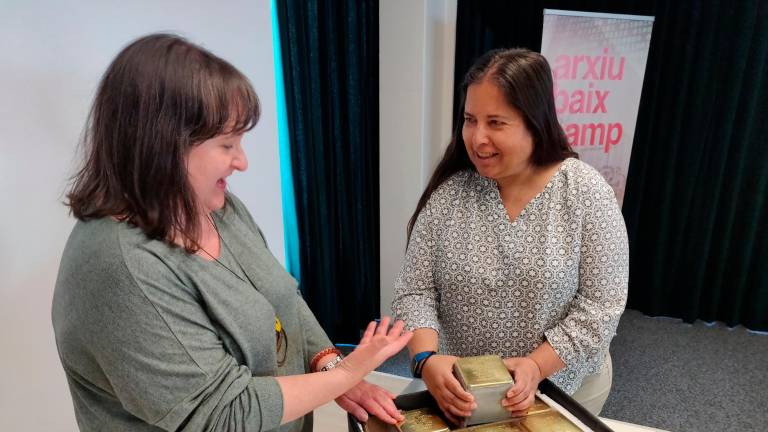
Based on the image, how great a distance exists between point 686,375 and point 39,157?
3.13m

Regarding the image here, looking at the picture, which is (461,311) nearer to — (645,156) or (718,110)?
(645,156)

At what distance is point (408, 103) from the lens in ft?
8.38

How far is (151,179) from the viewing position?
0.70 metres

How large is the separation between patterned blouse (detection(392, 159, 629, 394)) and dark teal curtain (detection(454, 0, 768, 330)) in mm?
1929

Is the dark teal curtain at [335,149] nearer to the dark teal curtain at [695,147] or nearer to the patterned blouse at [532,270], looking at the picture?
the dark teal curtain at [695,147]

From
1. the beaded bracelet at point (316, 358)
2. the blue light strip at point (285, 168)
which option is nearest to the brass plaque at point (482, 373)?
the beaded bracelet at point (316, 358)

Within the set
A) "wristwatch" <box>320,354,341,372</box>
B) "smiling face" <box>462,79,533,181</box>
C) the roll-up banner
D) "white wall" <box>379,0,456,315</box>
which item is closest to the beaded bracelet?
"wristwatch" <box>320,354,341,372</box>

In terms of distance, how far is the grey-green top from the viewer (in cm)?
66

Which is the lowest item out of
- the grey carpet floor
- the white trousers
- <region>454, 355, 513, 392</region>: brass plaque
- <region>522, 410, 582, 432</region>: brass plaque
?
the grey carpet floor

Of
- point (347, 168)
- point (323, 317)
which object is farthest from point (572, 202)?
point (323, 317)

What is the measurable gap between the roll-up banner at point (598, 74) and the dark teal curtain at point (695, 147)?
227mm

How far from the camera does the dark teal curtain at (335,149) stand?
2.38 metres

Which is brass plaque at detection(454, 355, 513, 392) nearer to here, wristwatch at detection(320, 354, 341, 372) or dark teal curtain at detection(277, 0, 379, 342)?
wristwatch at detection(320, 354, 341, 372)

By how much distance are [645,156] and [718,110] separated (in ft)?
1.50
